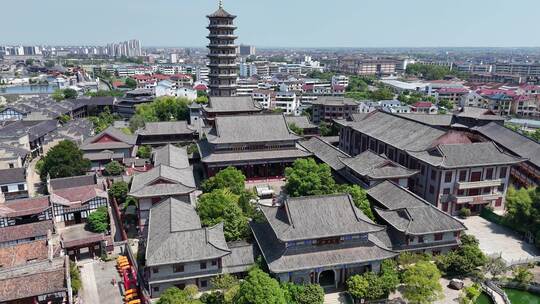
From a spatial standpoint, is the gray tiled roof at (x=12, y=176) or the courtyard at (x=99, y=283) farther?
the gray tiled roof at (x=12, y=176)

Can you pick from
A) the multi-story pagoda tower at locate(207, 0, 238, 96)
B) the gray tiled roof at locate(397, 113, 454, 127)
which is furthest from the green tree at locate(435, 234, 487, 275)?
the multi-story pagoda tower at locate(207, 0, 238, 96)

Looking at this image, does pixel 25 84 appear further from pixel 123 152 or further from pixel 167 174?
pixel 167 174

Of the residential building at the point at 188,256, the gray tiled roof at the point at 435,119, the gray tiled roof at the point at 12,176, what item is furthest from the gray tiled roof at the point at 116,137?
the gray tiled roof at the point at 435,119

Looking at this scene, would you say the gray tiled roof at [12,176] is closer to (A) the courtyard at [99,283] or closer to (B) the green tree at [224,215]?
(A) the courtyard at [99,283]

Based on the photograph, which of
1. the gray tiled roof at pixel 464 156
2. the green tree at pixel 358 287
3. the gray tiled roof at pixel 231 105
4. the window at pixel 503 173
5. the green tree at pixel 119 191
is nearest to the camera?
the green tree at pixel 358 287

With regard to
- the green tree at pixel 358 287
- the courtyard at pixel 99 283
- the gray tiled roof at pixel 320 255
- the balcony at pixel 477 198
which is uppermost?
the gray tiled roof at pixel 320 255

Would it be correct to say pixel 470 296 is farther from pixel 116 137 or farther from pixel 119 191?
pixel 116 137

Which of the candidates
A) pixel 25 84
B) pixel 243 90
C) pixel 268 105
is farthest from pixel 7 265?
pixel 25 84
